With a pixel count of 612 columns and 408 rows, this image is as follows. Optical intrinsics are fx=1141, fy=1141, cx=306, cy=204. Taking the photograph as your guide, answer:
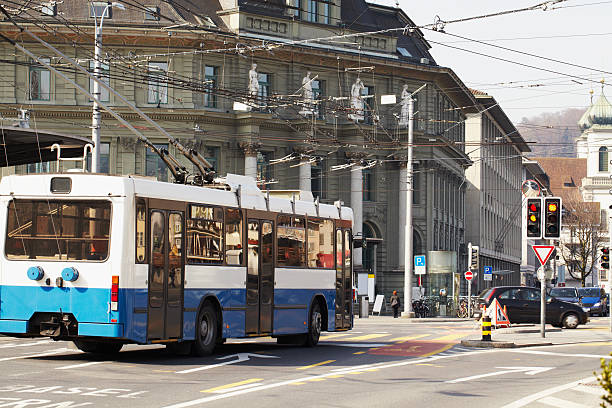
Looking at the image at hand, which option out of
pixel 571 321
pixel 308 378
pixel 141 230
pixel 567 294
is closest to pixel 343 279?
pixel 141 230

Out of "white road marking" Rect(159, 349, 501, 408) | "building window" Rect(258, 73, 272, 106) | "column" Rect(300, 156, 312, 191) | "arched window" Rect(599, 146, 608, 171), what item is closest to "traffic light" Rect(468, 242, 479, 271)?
"column" Rect(300, 156, 312, 191)

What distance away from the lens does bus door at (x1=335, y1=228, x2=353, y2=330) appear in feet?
84.6

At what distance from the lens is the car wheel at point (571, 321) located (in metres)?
39.8

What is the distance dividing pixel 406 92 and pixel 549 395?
5256 cm

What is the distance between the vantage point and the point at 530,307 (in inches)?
1561

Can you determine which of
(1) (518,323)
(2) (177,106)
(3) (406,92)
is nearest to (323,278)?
(1) (518,323)

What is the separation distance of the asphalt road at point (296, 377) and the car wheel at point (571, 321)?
14.7 m

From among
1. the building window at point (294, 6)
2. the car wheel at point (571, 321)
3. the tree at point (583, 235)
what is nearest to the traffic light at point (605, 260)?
the car wheel at point (571, 321)

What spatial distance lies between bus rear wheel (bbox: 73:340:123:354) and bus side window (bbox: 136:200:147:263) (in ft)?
9.06

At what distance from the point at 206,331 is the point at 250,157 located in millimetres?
40890

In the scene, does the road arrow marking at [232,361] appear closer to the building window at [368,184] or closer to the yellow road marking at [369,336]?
the yellow road marking at [369,336]

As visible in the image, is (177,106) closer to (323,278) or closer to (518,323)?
(518,323)

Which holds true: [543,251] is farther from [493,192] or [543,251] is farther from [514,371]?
[493,192]

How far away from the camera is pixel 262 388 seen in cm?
1503
